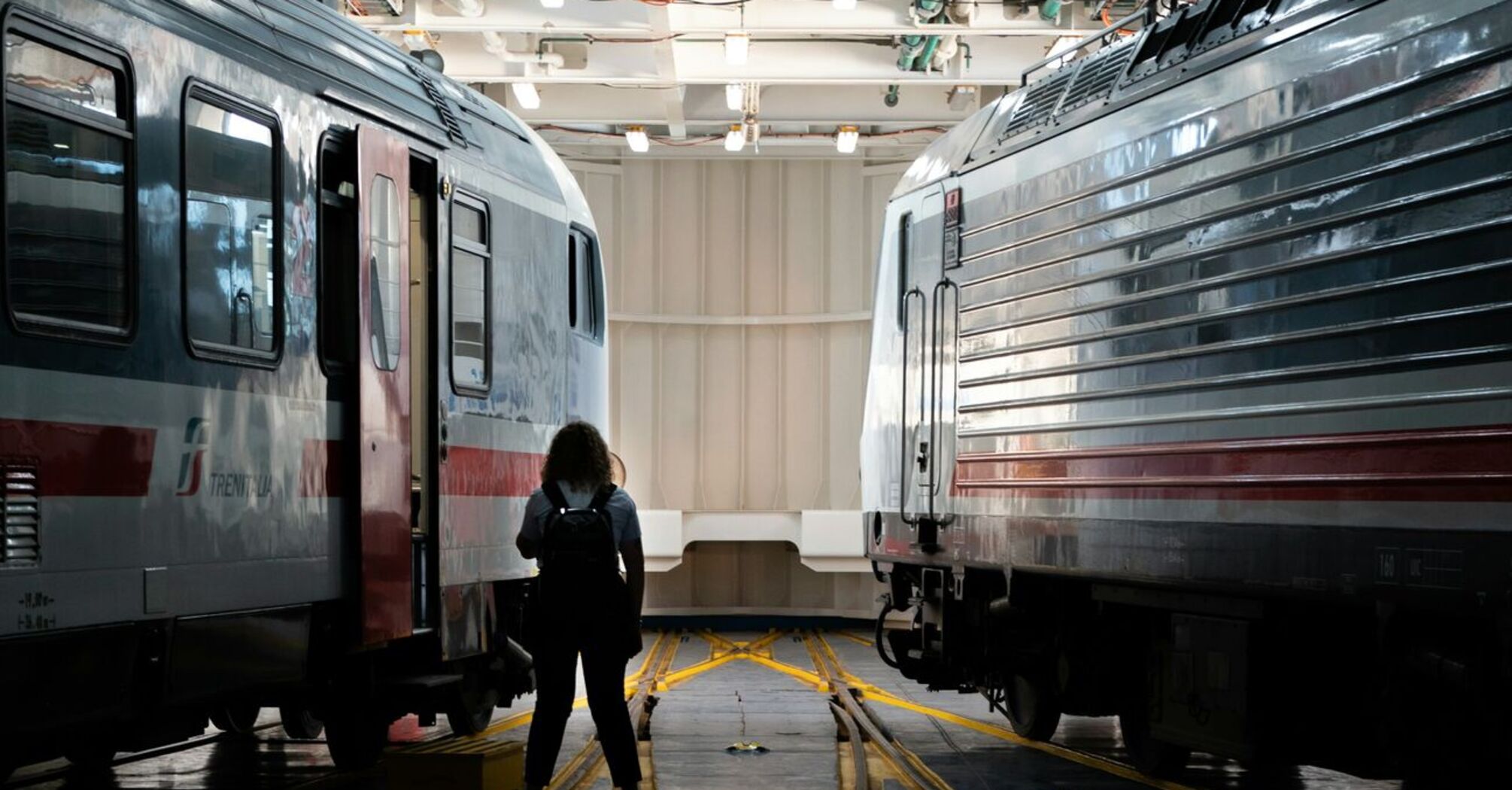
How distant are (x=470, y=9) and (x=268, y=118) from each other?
865 centimetres

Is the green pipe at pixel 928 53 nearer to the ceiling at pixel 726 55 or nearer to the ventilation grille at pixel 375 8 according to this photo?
the ceiling at pixel 726 55

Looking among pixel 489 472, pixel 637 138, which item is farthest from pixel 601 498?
pixel 637 138

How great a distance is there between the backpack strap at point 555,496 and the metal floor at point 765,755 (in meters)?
2.12

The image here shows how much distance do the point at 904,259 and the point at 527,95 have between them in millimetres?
7975

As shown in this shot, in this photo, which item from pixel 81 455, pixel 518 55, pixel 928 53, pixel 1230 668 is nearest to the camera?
pixel 81 455

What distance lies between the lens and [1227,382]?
7.98 meters

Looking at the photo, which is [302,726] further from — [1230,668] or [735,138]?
[735,138]

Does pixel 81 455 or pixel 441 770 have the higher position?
Answer: pixel 81 455

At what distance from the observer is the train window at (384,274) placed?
912cm

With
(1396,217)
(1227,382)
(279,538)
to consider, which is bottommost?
(279,538)

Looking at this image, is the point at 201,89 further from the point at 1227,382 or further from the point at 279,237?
the point at 1227,382

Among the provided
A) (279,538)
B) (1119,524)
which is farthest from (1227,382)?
(279,538)

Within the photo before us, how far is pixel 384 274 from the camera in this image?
9.38 meters

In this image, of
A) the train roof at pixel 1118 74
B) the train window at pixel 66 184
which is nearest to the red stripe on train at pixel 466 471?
the train window at pixel 66 184
